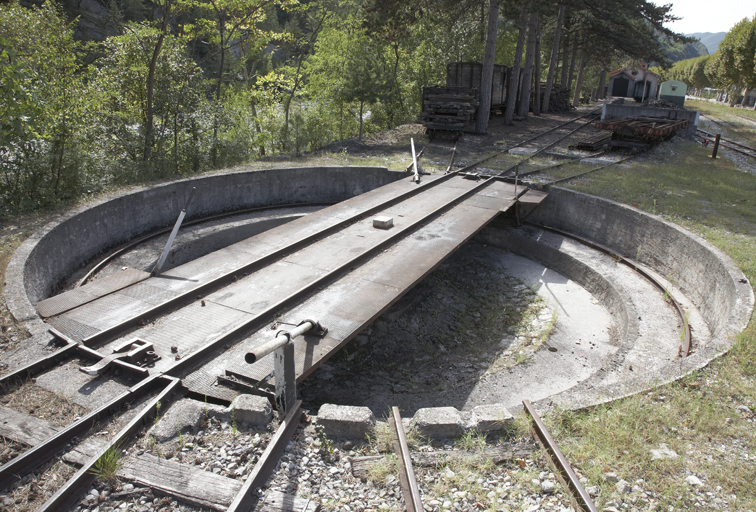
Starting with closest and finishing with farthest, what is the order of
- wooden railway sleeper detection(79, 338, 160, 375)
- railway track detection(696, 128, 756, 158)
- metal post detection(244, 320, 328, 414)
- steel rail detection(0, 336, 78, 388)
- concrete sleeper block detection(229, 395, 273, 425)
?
metal post detection(244, 320, 328, 414), concrete sleeper block detection(229, 395, 273, 425), steel rail detection(0, 336, 78, 388), wooden railway sleeper detection(79, 338, 160, 375), railway track detection(696, 128, 756, 158)

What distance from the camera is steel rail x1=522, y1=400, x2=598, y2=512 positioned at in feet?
11.9

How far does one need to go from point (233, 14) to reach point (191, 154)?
10047 mm

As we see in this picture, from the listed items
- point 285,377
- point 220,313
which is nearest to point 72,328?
point 220,313

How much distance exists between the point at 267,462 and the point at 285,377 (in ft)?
2.50

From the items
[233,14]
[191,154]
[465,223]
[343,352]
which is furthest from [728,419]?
[233,14]

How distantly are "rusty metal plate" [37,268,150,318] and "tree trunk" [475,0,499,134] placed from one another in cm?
1906

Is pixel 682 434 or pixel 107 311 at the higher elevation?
pixel 107 311

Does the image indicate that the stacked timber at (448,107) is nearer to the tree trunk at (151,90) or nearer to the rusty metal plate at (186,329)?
the tree trunk at (151,90)

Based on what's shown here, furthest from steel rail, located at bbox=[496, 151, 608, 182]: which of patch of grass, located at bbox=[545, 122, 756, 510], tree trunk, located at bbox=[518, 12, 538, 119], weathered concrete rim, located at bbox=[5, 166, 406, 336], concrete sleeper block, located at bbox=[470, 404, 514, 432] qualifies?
tree trunk, located at bbox=[518, 12, 538, 119]

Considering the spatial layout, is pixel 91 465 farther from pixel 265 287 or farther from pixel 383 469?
A: pixel 265 287

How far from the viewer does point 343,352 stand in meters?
7.51

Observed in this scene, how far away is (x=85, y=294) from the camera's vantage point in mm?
6559

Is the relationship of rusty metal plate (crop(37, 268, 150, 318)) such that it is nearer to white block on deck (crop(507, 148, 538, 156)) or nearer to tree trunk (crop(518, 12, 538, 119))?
white block on deck (crop(507, 148, 538, 156))

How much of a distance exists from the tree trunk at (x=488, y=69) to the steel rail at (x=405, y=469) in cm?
2034
